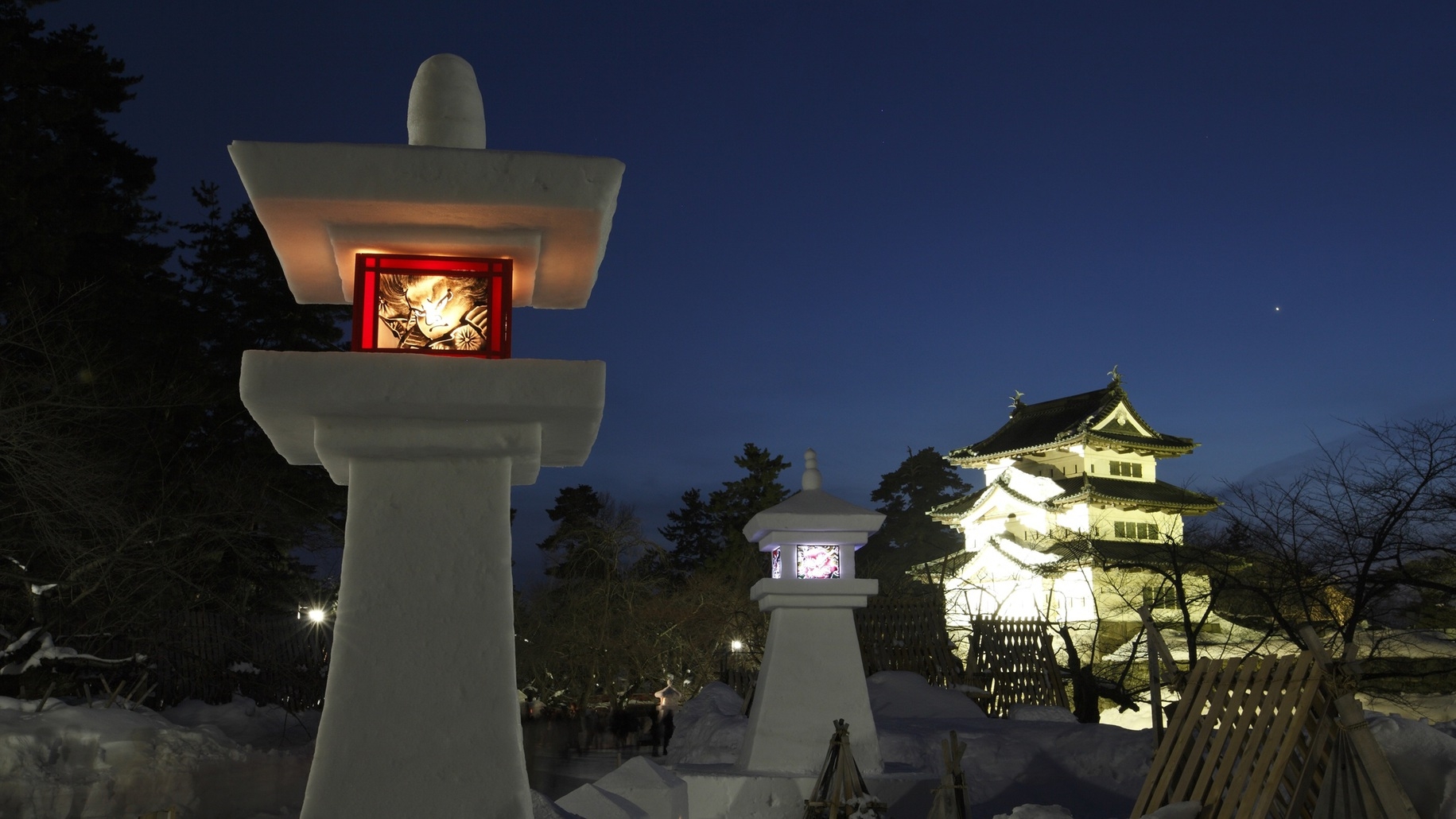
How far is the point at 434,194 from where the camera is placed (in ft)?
14.6

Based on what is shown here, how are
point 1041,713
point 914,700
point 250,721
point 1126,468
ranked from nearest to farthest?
point 1041,713
point 914,700
point 250,721
point 1126,468

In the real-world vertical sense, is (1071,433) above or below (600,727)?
above

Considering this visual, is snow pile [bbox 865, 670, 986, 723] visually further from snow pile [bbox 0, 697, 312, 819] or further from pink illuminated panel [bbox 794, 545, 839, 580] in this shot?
snow pile [bbox 0, 697, 312, 819]


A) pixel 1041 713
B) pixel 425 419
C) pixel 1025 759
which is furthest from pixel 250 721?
pixel 425 419

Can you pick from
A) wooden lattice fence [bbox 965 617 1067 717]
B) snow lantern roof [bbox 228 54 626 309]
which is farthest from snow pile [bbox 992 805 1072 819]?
wooden lattice fence [bbox 965 617 1067 717]

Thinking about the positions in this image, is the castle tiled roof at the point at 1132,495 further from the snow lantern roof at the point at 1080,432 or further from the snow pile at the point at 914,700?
the snow pile at the point at 914,700

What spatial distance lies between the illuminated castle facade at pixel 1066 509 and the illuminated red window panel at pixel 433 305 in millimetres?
28541

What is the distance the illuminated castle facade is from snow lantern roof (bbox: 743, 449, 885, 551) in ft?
69.6

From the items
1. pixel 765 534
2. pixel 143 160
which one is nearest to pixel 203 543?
pixel 143 160

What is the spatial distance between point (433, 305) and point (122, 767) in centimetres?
925

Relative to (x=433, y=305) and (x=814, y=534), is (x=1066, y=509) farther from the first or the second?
(x=433, y=305)

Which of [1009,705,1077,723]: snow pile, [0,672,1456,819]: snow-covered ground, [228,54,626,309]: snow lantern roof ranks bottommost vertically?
[0,672,1456,819]: snow-covered ground

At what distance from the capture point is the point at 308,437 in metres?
4.75

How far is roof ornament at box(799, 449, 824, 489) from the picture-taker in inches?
474
